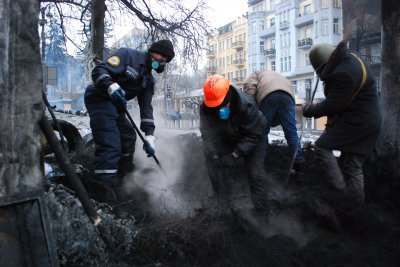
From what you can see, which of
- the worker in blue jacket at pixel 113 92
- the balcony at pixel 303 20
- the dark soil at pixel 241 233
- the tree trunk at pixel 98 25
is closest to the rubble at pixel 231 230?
the dark soil at pixel 241 233

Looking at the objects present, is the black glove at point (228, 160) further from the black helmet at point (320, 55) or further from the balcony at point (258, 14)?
the balcony at point (258, 14)

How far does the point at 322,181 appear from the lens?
453 cm

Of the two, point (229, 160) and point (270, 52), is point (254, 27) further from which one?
point (229, 160)

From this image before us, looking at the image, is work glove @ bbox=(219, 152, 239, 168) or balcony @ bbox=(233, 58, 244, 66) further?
balcony @ bbox=(233, 58, 244, 66)

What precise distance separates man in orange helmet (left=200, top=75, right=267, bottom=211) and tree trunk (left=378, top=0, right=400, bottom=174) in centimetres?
199

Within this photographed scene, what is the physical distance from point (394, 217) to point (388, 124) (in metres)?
1.78

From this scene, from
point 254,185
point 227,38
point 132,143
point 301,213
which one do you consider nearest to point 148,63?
point 132,143

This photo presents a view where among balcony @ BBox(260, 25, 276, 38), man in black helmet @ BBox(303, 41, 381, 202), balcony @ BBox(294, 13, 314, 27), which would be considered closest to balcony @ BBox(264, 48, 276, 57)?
balcony @ BBox(260, 25, 276, 38)

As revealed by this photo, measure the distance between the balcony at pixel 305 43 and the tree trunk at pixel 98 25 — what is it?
30.5 m

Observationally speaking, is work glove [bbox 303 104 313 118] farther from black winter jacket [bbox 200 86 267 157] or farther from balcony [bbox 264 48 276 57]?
balcony [bbox 264 48 276 57]

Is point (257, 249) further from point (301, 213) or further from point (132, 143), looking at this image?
point (132, 143)

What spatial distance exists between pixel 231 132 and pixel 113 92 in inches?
47.5

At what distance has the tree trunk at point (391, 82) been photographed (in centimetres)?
489

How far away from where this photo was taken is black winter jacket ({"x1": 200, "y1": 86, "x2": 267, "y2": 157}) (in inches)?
145
